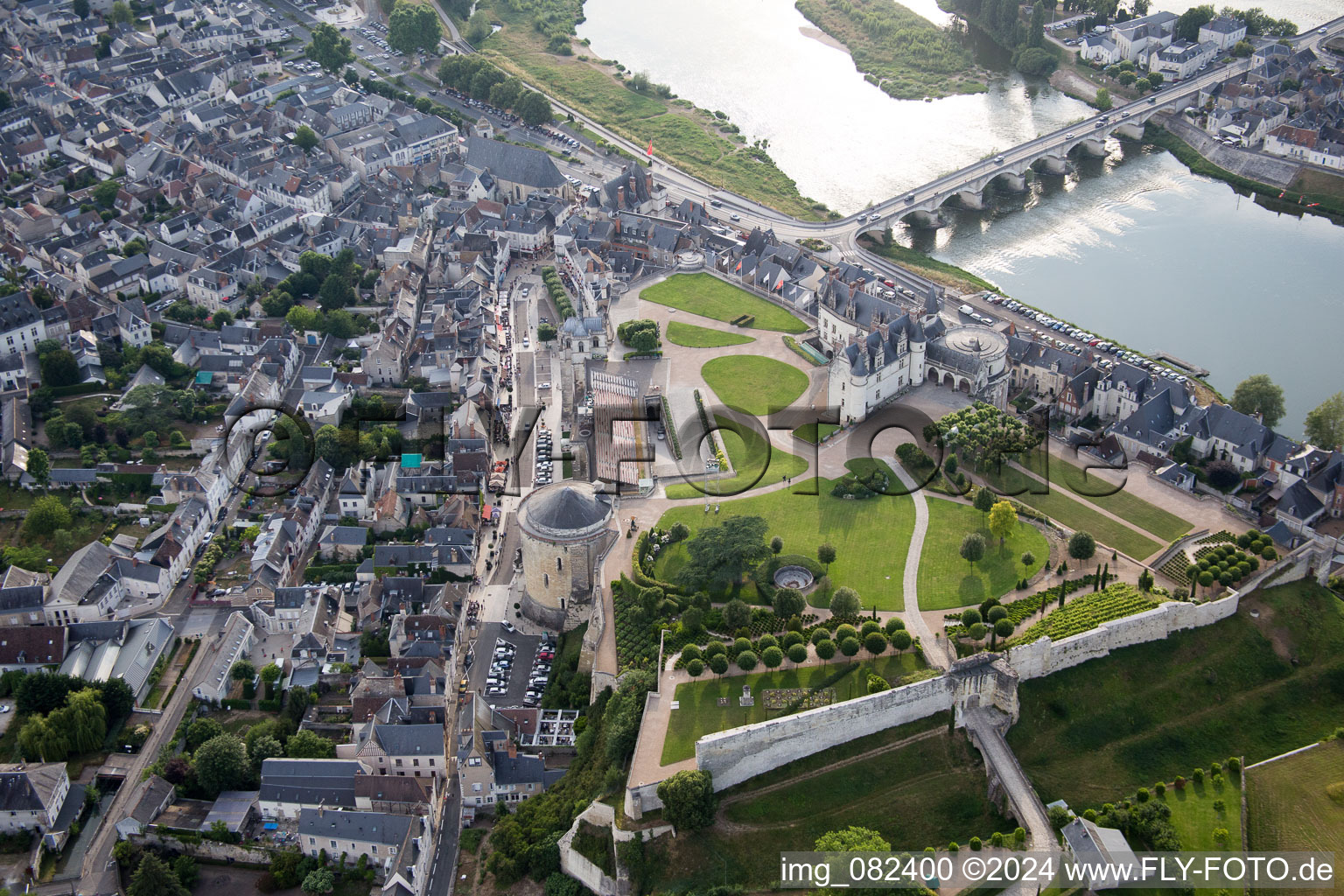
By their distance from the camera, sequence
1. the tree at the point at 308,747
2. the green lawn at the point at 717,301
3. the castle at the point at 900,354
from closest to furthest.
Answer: the tree at the point at 308,747, the castle at the point at 900,354, the green lawn at the point at 717,301

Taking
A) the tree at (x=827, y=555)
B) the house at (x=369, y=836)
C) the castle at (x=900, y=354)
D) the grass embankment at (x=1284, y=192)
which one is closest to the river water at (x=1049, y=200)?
the grass embankment at (x=1284, y=192)

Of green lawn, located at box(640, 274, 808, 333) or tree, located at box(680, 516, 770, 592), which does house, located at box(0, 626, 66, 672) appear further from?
green lawn, located at box(640, 274, 808, 333)

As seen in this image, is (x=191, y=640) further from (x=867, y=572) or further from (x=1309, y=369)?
(x=1309, y=369)

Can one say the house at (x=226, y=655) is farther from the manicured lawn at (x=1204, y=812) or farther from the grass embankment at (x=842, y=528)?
the manicured lawn at (x=1204, y=812)

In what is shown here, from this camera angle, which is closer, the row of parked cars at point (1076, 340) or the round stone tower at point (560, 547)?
the round stone tower at point (560, 547)

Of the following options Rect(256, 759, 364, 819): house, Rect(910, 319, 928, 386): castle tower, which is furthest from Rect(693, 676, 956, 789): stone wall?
Rect(910, 319, 928, 386): castle tower

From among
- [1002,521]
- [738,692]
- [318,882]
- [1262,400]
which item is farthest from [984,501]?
[318,882]

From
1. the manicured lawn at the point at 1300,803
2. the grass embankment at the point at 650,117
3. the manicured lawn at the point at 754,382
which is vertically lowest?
the grass embankment at the point at 650,117

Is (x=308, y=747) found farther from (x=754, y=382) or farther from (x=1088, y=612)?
(x=754, y=382)
